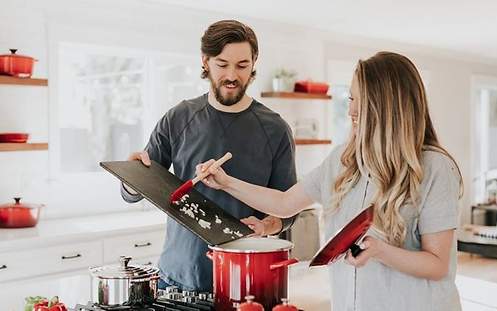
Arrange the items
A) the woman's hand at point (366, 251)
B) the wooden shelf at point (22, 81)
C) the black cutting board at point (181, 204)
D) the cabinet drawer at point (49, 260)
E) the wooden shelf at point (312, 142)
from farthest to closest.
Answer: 1. the wooden shelf at point (312, 142)
2. the wooden shelf at point (22, 81)
3. the cabinet drawer at point (49, 260)
4. the black cutting board at point (181, 204)
5. the woman's hand at point (366, 251)

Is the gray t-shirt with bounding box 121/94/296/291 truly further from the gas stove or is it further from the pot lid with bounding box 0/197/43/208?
the pot lid with bounding box 0/197/43/208

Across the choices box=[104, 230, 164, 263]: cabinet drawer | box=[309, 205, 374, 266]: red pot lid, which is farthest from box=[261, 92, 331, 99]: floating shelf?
box=[309, 205, 374, 266]: red pot lid

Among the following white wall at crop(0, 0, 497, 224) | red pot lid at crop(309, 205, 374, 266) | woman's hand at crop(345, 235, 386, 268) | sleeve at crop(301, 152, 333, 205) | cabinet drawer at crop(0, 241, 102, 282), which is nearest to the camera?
red pot lid at crop(309, 205, 374, 266)

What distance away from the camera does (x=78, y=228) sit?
3.85 m

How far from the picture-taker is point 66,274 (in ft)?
11.9

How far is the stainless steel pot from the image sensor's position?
160 cm

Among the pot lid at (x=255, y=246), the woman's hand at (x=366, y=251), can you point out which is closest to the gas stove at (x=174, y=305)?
the pot lid at (x=255, y=246)

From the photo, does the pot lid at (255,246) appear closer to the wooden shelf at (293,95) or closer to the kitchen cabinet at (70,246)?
the kitchen cabinet at (70,246)

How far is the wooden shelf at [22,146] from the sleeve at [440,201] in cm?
282

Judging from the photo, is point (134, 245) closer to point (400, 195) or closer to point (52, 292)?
point (52, 292)

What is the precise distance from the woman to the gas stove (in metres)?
0.39

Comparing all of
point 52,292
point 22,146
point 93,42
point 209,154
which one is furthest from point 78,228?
point 209,154

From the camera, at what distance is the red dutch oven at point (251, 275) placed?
157cm

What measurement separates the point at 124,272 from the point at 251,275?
0.34 meters
